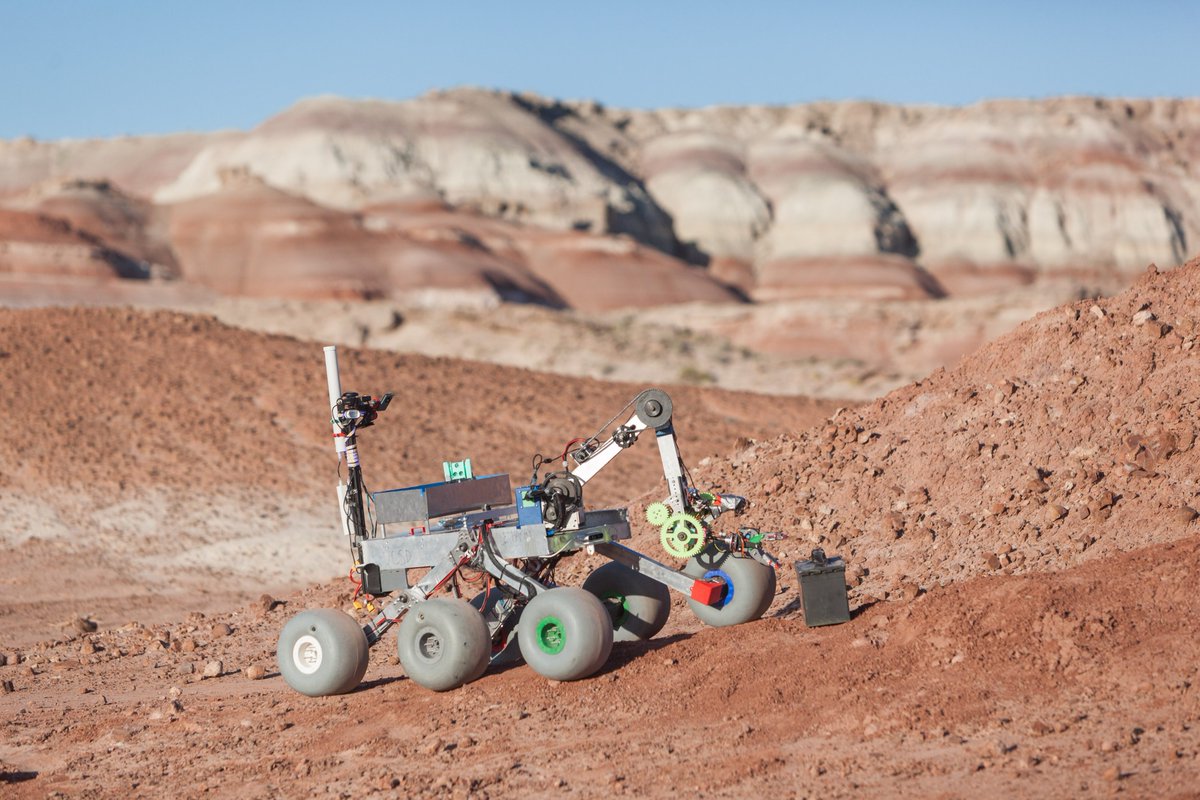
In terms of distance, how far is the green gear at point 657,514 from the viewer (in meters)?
8.71

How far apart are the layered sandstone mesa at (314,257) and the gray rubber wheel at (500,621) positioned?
57.1 metres

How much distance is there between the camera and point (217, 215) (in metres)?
74.2

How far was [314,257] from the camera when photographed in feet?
223

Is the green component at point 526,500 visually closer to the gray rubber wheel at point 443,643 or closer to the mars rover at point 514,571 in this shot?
the mars rover at point 514,571

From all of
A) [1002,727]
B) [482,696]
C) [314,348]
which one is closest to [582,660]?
[482,696]

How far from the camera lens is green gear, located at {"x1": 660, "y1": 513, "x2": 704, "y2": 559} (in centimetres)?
880

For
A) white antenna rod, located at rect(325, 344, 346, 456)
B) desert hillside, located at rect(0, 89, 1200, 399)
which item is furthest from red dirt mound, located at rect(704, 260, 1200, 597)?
desert hillside, located at rect(0, 89, 1200, 399)

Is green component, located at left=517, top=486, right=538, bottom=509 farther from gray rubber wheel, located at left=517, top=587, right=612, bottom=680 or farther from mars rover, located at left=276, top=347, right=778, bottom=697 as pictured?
gray rubber wheel, located at left=517, top=587, right=612, bottom=680

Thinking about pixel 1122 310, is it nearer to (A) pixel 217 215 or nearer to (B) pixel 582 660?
(B) pixel 582 660

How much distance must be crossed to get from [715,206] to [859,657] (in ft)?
320

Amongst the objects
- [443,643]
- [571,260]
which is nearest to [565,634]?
[443,643]

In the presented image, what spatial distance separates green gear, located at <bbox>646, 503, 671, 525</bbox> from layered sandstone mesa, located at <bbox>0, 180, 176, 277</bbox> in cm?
6364

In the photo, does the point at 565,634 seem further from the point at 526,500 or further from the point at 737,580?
the point at 737,580

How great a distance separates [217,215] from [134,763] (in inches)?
2729
